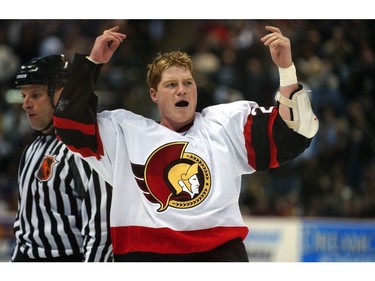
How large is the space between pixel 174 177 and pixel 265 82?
3998 millimetres

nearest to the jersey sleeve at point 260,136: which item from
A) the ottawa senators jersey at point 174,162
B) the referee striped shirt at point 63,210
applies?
the ottawa senators jersey at point 174,162

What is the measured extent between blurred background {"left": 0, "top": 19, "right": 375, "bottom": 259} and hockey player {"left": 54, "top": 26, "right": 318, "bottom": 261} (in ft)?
11.2

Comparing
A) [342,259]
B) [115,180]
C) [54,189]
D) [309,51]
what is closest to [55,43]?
[309,51]

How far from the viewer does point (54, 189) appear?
3.11m

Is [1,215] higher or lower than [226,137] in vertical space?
lower

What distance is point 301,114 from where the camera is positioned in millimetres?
2557

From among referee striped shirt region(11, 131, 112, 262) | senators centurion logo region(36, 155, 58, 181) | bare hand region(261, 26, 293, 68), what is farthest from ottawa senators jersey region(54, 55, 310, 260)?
senators centurion logo region(36, 155, 58, 181)

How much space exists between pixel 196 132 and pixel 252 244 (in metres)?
3.12

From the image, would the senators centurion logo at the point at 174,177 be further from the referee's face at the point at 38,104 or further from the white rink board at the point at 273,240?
the white rink board at the point at 273,240

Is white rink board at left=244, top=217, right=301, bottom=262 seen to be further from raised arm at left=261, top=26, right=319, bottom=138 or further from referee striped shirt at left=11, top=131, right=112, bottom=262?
raised arm at left=261, top=26, right=319, bottom=138

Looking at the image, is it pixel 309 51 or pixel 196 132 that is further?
pixel 309 51

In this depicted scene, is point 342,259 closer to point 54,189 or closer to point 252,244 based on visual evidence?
point 252,244

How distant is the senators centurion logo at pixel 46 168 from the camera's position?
314 centimetres

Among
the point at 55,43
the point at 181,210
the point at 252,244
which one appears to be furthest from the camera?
the point at 55,43
